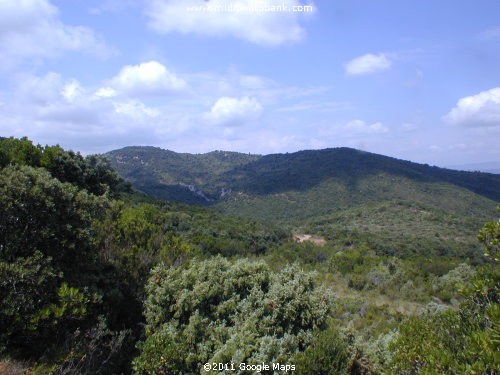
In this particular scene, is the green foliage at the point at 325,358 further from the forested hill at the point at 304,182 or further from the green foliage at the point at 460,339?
the forested hill at the point at 304,182

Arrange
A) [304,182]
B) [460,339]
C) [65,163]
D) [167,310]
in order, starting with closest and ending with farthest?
[460,339] < [167,310] < [65,163] < [304,182]

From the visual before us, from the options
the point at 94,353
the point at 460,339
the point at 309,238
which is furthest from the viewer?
the point at 309,238

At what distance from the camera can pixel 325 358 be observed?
7027mm

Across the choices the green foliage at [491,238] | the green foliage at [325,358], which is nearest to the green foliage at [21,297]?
the green foliage at [325,358]

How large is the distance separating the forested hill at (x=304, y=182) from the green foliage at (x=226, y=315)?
7635cm

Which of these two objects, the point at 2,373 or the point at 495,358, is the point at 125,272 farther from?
the point at 495,358

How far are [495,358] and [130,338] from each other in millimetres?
8495

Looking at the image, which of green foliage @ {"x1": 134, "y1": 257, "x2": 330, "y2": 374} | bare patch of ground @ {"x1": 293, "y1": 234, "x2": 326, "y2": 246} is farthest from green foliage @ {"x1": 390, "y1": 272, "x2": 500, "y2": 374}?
bare patch of ground @ {"x1": 293, "y1": 234, "x2": 326, "y2": 246}

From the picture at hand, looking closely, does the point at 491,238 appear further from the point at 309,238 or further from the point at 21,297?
the point at 309,238

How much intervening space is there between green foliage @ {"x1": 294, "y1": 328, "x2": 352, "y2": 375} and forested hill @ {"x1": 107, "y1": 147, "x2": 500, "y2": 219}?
Result: 78.0 meters

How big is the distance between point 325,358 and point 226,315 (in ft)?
9.16

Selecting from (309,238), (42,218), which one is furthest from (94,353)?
(309,238)

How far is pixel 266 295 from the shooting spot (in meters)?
8.96

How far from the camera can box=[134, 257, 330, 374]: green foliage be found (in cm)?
772
